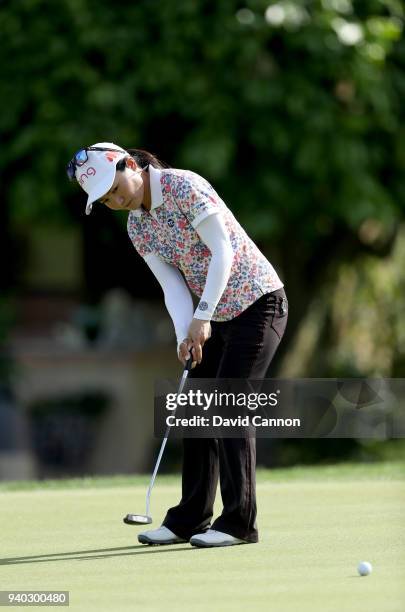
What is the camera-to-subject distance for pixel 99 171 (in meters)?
5.04

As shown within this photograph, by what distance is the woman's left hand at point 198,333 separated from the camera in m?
5.08

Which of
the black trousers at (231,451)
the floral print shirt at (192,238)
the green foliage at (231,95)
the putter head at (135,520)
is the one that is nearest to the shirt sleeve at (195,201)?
the floral print shirt at (192,238)

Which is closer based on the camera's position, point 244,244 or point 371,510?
point 244,244

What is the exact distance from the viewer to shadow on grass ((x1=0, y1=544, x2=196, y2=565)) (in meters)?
4.70

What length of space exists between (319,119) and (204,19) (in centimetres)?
140

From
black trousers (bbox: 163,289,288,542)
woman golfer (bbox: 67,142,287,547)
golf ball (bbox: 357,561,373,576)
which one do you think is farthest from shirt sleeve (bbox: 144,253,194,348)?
golf ball (bbox: 357,561,373,576)

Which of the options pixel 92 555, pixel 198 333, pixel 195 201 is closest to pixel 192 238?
pixel 195 201

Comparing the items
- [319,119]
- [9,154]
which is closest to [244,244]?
[319,119]

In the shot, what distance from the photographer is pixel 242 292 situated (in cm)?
516

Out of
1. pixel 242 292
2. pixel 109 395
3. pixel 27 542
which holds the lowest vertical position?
pixel 109 395

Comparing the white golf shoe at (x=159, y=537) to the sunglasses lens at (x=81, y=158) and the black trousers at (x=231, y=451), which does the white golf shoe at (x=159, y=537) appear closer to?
the black trousers at (x=231, y=451)

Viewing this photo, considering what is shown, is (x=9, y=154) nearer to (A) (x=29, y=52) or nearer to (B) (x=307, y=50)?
(A) (x=29, y=52)

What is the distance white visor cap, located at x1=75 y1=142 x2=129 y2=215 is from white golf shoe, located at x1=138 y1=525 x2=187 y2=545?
1260 millimetres

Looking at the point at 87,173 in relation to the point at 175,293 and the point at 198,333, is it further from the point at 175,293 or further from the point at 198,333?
the point at 198,333
